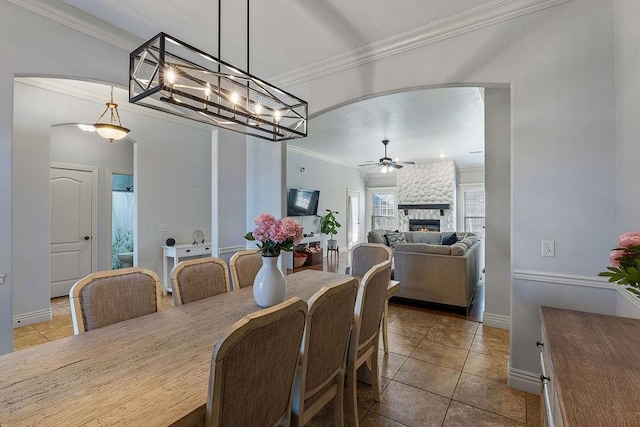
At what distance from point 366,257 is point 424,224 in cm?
671

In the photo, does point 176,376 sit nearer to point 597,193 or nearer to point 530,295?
point 530,295

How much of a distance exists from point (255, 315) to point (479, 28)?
2.72 meters

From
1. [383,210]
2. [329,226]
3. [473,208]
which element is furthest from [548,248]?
[383,210]

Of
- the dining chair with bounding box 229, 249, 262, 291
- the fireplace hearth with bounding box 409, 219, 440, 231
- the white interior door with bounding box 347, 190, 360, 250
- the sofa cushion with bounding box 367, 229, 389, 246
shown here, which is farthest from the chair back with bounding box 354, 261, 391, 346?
the white interior door with bounding box 347, 190, 360, 250

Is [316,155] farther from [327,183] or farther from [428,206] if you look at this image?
[428,206]

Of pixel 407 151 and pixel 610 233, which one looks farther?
pixel 407 151

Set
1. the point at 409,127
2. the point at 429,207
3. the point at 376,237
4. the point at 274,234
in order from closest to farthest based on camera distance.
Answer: the point at 274,234 → the point at 409,127 → the point at 376,237 → the point at 429,207

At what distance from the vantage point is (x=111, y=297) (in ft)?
5.52

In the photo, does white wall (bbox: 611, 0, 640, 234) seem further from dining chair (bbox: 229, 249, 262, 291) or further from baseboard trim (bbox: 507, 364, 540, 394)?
dining chair (bbox: 229, 249, 262, 291)

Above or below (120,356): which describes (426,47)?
above

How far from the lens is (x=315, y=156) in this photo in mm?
8352

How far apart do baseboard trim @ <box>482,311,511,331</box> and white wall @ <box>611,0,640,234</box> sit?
189cm

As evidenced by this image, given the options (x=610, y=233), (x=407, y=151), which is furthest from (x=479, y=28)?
(x=407, y=151)

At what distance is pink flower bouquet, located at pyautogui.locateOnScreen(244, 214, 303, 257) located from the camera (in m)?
1.83
